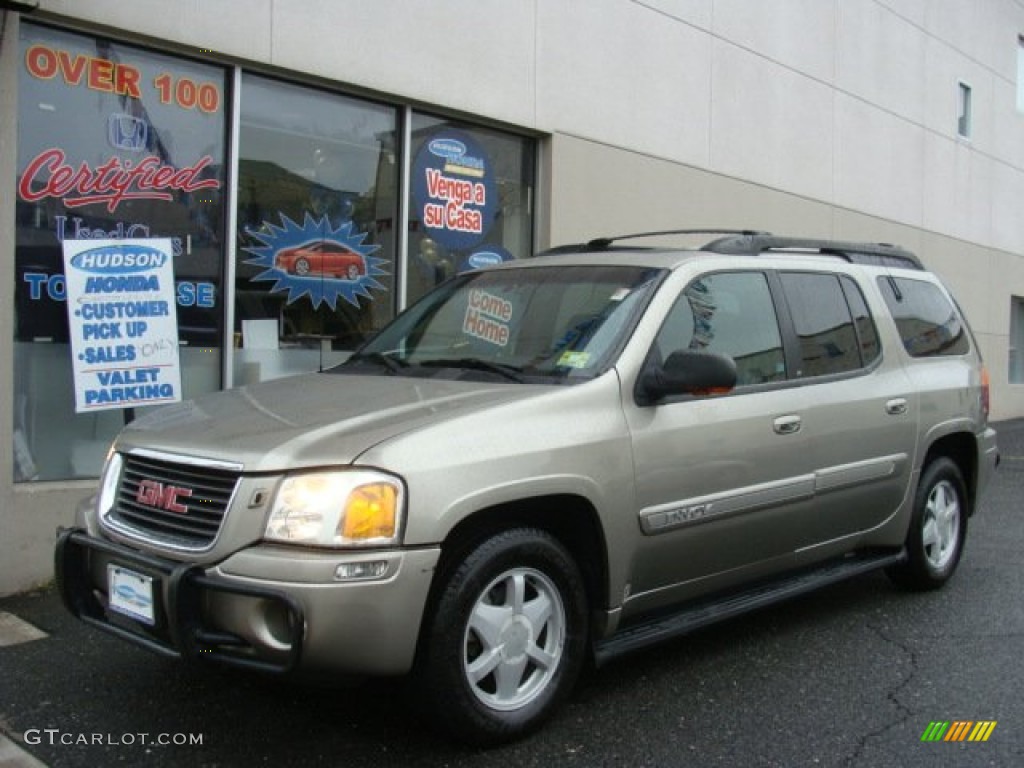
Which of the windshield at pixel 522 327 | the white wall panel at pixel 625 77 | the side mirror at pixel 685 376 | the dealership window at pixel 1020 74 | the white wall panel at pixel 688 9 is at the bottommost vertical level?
the side mirror at pixel 685 376

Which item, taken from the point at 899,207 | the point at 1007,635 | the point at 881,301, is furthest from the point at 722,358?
the point at 899,207

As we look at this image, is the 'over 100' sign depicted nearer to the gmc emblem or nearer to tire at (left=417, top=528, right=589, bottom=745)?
the gmc emblem

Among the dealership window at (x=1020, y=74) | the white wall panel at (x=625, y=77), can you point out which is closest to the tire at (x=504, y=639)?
the white wall panel at (x=625, y=77)

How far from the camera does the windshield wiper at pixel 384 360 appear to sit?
4250 mm

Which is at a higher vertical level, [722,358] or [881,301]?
[881,301]

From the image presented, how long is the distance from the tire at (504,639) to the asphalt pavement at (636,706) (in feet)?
0.48

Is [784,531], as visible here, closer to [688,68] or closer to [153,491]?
[153,491]

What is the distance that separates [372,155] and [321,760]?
541 centimetres

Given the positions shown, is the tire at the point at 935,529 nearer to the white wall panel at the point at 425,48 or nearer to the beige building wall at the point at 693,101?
the beige building wall at the point at 693,101

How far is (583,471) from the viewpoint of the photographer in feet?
11.6

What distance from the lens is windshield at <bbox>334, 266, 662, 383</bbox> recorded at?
3.90m

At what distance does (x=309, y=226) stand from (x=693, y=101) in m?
4.89

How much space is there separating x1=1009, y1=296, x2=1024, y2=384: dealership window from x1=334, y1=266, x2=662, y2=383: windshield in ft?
52.1

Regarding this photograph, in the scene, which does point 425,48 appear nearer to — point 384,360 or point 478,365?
point 384,360
